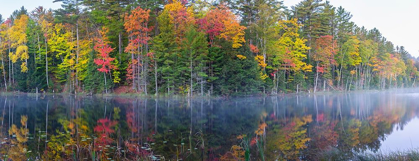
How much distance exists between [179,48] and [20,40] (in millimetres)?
23441

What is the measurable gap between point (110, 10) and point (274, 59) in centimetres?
2126

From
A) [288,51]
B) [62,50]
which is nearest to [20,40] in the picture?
[62,50]

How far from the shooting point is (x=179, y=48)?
3130 centimetres

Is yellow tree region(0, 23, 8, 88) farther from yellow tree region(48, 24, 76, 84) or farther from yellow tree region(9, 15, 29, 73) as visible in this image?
yellow tree region(48, 24, 76, 84)

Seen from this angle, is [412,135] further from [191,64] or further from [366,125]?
[191,64]

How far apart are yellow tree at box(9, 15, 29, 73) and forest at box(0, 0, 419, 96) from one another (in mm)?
121

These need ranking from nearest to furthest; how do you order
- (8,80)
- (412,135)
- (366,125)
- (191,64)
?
1. (412,135)
2. (366,125)
3. (191,64)
4. (8,80)

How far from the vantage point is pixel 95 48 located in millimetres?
34812

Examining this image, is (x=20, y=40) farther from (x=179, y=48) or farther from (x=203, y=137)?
(x=203, y=137)

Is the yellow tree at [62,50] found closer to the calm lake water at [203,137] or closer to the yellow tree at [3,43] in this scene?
the yellow tree at [3,43]

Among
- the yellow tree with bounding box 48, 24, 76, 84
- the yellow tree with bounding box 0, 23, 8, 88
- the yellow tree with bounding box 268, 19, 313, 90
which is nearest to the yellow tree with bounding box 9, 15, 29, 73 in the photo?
the yellow tree with bounding box 0, 23, 8, 88

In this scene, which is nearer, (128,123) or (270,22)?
(128,123)

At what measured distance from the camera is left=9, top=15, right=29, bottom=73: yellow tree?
38812 mm

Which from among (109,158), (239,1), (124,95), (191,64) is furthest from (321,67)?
(109,158)
